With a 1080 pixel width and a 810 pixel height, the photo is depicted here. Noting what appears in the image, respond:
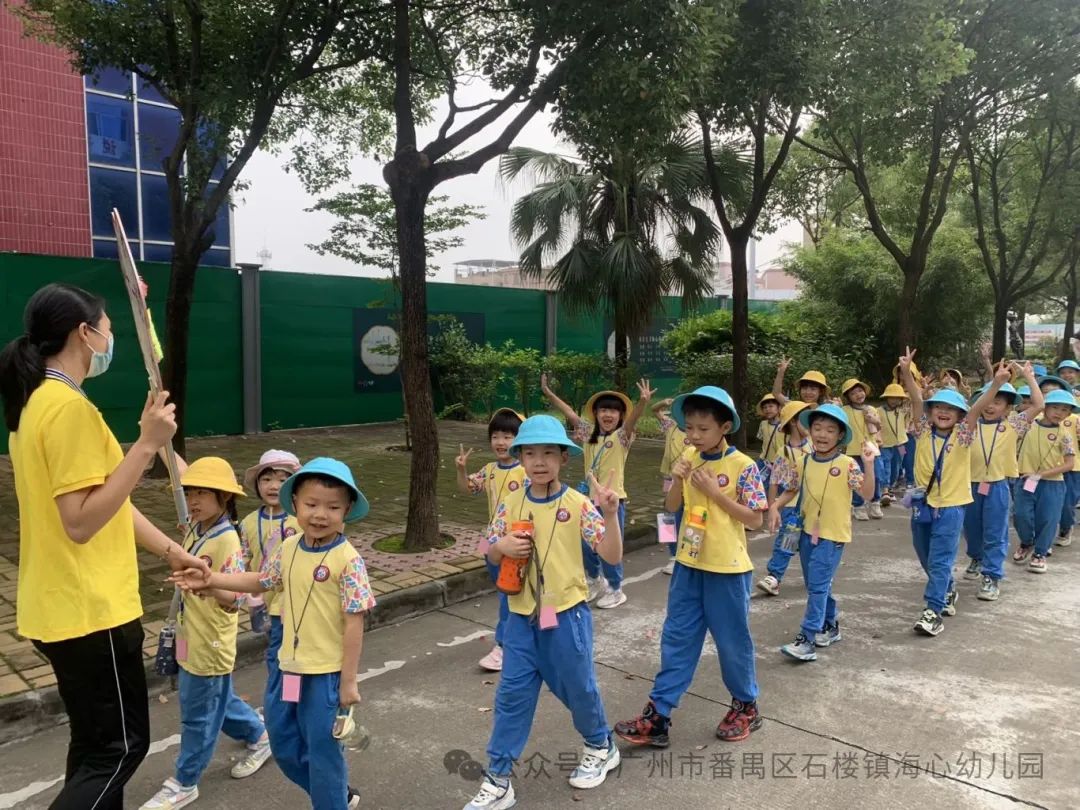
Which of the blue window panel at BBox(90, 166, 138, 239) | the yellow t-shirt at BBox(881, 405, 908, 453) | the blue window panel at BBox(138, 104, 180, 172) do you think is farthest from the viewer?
the blue window panel at BBox(138, 104, 180, 172)

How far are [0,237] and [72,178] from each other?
1.71 metres

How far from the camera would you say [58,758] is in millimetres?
3451

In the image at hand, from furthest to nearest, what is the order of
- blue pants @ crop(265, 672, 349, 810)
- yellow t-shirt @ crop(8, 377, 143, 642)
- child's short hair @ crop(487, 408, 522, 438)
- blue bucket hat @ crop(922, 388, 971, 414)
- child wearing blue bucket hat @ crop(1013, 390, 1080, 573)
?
child wearing blue bucket hat @ crop(1013, 390, 1080, 573)
blue bucket hat @ crop(922, 388, 971, 414)
child's short hair @ crop(487, 408, 522, 438)
blue pants @ crop(265, 672, 349, 810)
yellow t-shirt @ crop(8, 377, 143, 642)

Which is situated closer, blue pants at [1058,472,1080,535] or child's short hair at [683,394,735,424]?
child's short hair at [683,394,735,424]

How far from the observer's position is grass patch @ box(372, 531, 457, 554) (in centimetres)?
639

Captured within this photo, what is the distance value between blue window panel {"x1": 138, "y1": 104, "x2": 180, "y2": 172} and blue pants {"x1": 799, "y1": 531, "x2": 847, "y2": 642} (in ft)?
49.3

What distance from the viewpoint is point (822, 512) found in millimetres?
4648

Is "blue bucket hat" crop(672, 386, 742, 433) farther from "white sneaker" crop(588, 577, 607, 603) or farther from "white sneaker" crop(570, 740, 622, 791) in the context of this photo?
"white sneaker" crop(588, 577, 607, 603)

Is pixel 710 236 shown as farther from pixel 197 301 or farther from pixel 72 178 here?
pixel 72 178

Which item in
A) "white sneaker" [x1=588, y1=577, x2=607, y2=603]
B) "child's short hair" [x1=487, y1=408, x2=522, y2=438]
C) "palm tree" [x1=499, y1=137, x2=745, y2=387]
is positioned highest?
"palm tree" [x1=499, y1=137, x2=745, y2=387]

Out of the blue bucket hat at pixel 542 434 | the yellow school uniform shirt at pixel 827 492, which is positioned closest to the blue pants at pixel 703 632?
the blue bucket hat at pixel 542 434

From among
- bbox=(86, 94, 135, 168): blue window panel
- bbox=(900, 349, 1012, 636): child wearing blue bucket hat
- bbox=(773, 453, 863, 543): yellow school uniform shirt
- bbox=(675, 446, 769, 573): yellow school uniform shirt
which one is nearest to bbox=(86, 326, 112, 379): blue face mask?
bbox=(675, 446, 769, 573): yellow school uniform shirt

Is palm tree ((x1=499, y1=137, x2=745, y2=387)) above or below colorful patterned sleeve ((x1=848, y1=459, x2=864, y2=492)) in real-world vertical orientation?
above

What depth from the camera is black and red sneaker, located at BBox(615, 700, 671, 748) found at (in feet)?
11.4
